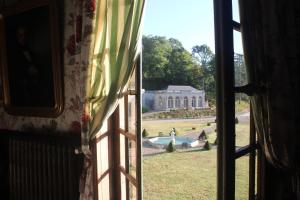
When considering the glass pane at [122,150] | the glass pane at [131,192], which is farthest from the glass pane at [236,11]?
the glass pane at [131,192]

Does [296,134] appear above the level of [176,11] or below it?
below

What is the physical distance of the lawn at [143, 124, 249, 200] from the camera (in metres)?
4.09

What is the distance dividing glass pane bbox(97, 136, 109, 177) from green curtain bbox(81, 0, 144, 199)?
0.15m

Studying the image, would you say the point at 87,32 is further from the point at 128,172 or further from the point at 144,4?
the point at 128,172

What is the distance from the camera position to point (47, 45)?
2082mm

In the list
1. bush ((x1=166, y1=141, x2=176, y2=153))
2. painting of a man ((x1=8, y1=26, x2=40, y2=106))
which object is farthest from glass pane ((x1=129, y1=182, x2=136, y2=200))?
bush ((x1=166, y1=141, x2=176, y2=153))

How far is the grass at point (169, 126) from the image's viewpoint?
4.53 m

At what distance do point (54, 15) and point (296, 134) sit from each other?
1812 mm

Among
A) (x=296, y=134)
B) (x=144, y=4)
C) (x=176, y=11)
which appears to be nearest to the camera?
(x=296, y=134)

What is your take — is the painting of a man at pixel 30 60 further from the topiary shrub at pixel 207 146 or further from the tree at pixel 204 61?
the topiary shrub at pixel 207 146

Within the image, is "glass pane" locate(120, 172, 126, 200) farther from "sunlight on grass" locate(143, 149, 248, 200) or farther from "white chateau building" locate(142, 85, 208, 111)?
"sunlight on grass" locate(143, 149, 248, 200)

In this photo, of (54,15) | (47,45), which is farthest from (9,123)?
(54,15)

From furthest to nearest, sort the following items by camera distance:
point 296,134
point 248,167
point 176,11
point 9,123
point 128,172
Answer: point 176,11 < point 9,123 < point 128,172 < point 248,167 < point 296,134

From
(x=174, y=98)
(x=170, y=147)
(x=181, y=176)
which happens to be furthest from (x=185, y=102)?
(x=170, y=147)
